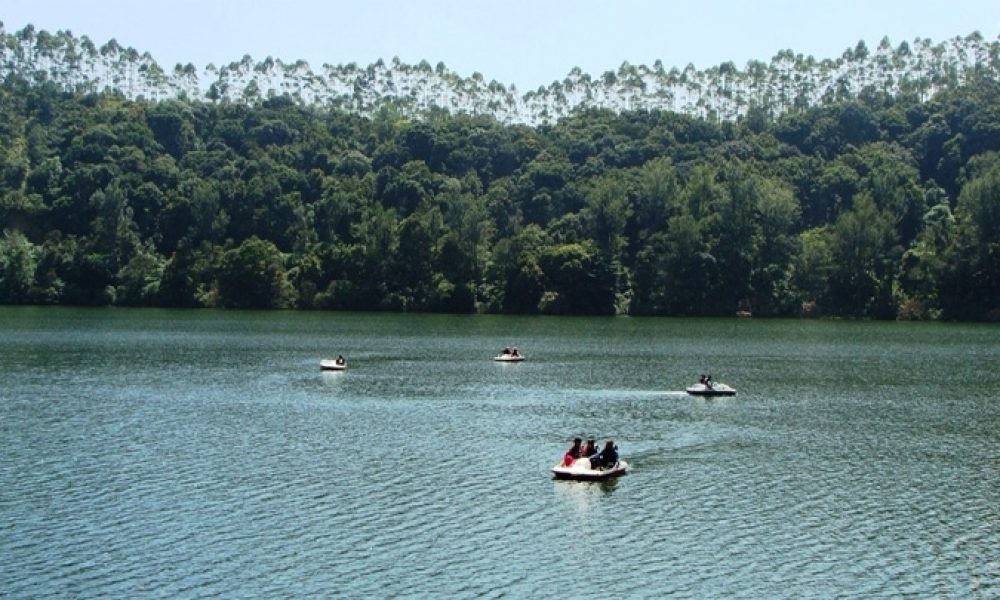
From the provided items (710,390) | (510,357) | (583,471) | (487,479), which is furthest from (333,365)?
(583,471)

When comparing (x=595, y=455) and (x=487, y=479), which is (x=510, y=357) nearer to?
(x=595, y=455)

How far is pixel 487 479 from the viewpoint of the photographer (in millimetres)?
51125

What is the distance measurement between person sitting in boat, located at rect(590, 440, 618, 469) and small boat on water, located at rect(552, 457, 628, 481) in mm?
138

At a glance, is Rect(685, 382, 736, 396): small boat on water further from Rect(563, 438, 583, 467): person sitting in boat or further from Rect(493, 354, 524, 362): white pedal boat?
Rect(563, 438, 583, 467): person sitting in boat

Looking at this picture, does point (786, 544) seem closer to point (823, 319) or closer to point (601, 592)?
point (601, 592)

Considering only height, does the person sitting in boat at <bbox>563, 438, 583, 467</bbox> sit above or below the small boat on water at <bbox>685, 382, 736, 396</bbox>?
below

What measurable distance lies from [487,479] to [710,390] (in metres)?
33.8

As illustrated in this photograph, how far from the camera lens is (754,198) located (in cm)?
18962

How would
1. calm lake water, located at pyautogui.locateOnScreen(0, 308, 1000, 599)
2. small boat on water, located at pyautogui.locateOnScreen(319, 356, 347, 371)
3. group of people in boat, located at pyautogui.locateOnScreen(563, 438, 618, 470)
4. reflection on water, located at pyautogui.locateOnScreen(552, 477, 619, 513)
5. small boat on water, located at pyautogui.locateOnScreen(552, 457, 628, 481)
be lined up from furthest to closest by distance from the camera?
small boat on water, located at pyautogui.locateOnScreen(319, 356, 347, 371) → group of people in boat, located at pyautogui.locateOnScreen(563, 438, 618, 470) → small boat on water, located at pyautogui.locateOnScreen(552, 457, 628, 481) → reflection on water, located at pyautogui.locateOnScreen(552, 477, 619, 513) → calm lake water, located at pyautogui.locateOnScreen(0, 308, 1000, 599)

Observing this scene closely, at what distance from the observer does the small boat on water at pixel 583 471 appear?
50969 millimetres

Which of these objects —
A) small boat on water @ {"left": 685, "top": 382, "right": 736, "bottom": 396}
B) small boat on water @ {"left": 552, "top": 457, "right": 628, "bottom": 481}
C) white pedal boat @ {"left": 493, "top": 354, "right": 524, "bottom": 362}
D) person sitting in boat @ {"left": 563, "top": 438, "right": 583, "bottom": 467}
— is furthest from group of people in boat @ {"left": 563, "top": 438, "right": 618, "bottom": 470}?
white pedal boat @ {"left": 493, "top": 354, "right": 524, "bottom": 362}

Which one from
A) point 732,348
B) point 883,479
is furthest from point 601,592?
point 732,348

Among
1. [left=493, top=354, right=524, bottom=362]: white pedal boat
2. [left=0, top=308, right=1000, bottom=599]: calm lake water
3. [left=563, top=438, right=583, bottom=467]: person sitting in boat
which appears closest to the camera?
[left=0, top=308, right=1000, bottom=599]: calm lake water

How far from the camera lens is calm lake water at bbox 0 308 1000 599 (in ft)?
120
